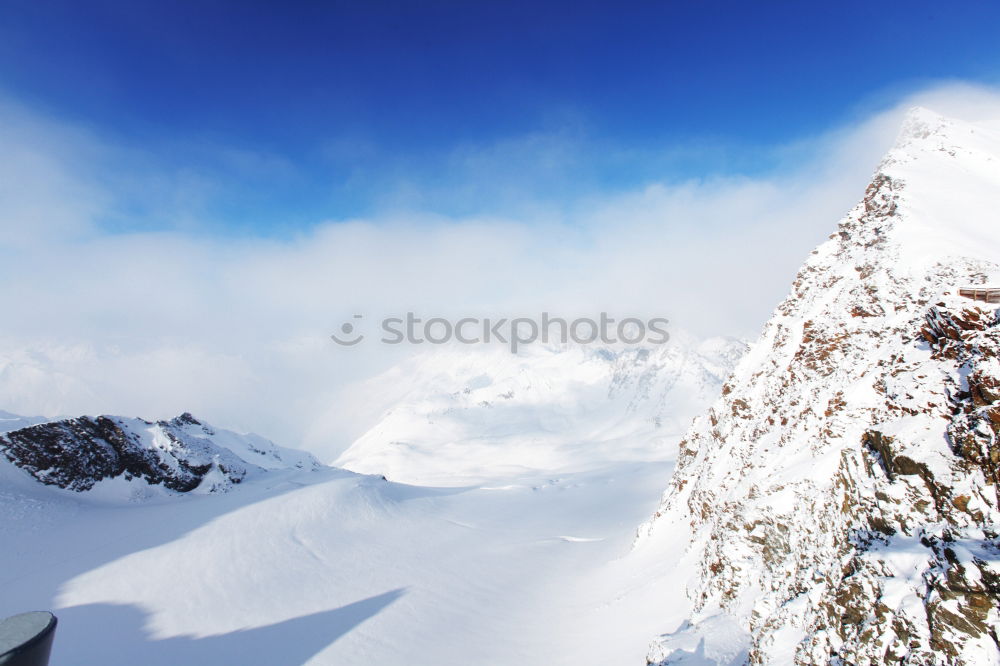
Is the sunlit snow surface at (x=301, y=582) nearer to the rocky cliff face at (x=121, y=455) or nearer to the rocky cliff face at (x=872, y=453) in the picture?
the rocky cliff face at (x=121, y=455)

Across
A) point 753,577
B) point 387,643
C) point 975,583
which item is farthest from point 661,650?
point 387,643

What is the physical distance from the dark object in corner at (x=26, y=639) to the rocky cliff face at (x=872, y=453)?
1571 centimetres

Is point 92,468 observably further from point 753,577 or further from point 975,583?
point 975,583

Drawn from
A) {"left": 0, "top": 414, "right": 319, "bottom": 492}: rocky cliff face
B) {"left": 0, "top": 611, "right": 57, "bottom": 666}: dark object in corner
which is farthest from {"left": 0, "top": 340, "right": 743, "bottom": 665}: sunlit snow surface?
{"left": 0, "top": 611, "right": 57, "bottom": 666}: dark object in corner

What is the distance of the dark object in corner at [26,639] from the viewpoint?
886 cm

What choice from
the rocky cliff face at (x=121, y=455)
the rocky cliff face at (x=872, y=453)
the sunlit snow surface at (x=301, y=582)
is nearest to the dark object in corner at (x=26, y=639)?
the sunlit snow surface at (x=301, y=582)

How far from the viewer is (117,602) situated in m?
24.3

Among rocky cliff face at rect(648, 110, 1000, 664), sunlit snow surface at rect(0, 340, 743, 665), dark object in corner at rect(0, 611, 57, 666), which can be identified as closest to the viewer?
rocky cliff face at rect(648, 110, 1000, 664)

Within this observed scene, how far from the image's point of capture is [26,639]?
9.09m

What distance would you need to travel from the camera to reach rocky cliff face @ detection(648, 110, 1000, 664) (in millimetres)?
8539

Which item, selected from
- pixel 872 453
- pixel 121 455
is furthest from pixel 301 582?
pixel 872 453

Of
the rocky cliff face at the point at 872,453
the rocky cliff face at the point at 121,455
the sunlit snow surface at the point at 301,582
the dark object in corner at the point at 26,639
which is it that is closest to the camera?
the rocky cliff face at the point at 872,453

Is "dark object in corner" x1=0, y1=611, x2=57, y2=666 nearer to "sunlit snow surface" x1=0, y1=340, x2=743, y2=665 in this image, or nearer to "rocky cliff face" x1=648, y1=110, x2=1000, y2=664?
"sunlit snow surface" x1=0, y1=340, x2=743, y2=665

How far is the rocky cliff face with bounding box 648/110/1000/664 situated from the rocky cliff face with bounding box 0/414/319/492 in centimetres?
3928
